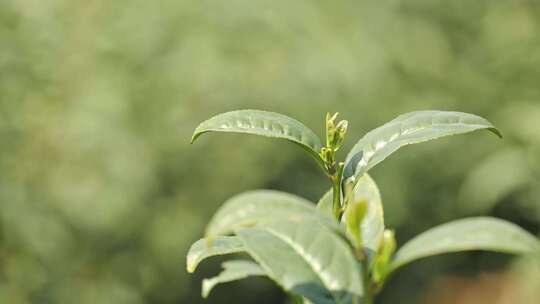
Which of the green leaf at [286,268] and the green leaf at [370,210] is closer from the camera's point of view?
the green leaf at [286,268]

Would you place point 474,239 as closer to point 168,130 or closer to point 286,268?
point 286,268

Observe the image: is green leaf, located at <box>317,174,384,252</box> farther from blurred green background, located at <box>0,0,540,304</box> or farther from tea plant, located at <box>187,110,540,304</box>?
blurred green background, located at <box>0,0,540,304</box>

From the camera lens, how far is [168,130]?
3490 mm

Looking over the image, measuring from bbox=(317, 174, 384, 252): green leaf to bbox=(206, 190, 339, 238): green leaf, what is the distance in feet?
0.41

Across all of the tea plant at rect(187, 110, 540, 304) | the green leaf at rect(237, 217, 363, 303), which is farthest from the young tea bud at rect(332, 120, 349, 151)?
the green leaf at rect(237, 217, 363, 303)

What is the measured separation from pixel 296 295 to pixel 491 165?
9.72 ft

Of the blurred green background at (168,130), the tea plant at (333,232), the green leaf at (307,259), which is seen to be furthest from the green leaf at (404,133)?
the blurred green background at (168,130)

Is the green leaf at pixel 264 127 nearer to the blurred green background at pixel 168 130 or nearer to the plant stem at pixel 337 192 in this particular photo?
the plant stem at pixel 337 192

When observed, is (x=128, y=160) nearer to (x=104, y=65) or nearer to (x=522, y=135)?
(x=104, y=65)

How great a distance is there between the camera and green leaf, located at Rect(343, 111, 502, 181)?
2.69ft

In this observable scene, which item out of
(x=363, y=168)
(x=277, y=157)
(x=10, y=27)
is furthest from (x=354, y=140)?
(x=363, y=168)

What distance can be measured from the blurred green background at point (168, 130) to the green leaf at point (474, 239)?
2.70 meters

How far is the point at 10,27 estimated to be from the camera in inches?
139

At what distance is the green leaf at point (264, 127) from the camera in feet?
2.70
